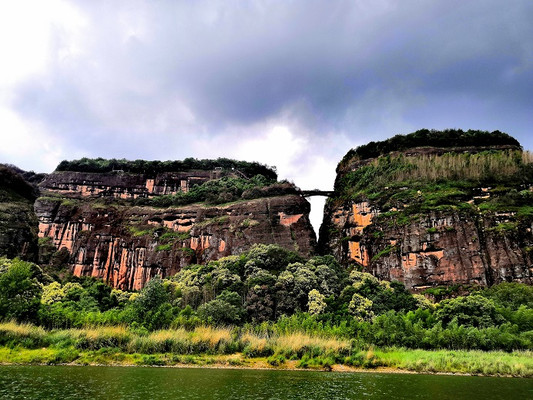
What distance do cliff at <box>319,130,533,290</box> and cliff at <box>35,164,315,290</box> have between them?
9883 millimetres

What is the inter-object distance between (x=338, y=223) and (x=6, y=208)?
6338 cm

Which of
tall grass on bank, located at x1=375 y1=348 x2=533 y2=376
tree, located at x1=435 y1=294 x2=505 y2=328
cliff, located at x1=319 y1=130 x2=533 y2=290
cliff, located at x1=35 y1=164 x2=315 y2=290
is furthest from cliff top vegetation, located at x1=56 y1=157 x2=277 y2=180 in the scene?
tall grass on bank, located at x1=375 y1=348 x2=533 y2=376

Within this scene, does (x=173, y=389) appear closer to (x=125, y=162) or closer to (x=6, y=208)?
(x=6, y=208)

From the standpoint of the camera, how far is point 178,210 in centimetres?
8275

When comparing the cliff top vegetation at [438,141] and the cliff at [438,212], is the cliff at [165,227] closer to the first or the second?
the cliff at [438,212]

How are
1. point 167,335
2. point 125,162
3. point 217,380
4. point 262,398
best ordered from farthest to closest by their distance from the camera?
point 125,162 → point 167,335 → point 217,380 → point 262,398

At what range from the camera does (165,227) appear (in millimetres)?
80438

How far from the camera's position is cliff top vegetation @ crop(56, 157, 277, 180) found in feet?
328

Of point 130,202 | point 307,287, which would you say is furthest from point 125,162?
point 307,287

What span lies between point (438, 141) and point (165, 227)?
6065 centimetres

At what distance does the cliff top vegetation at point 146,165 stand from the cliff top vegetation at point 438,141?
31.7 metres

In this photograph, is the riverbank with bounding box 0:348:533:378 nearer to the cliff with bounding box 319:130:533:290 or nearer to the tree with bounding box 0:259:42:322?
the tree with bounding box 0:259:42:322

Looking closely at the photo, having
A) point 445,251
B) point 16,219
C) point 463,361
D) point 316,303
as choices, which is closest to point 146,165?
point 16,219

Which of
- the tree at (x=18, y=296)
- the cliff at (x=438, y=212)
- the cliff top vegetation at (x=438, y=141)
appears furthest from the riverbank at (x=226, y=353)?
the cliff top vegetation at (x=438, y=141)
